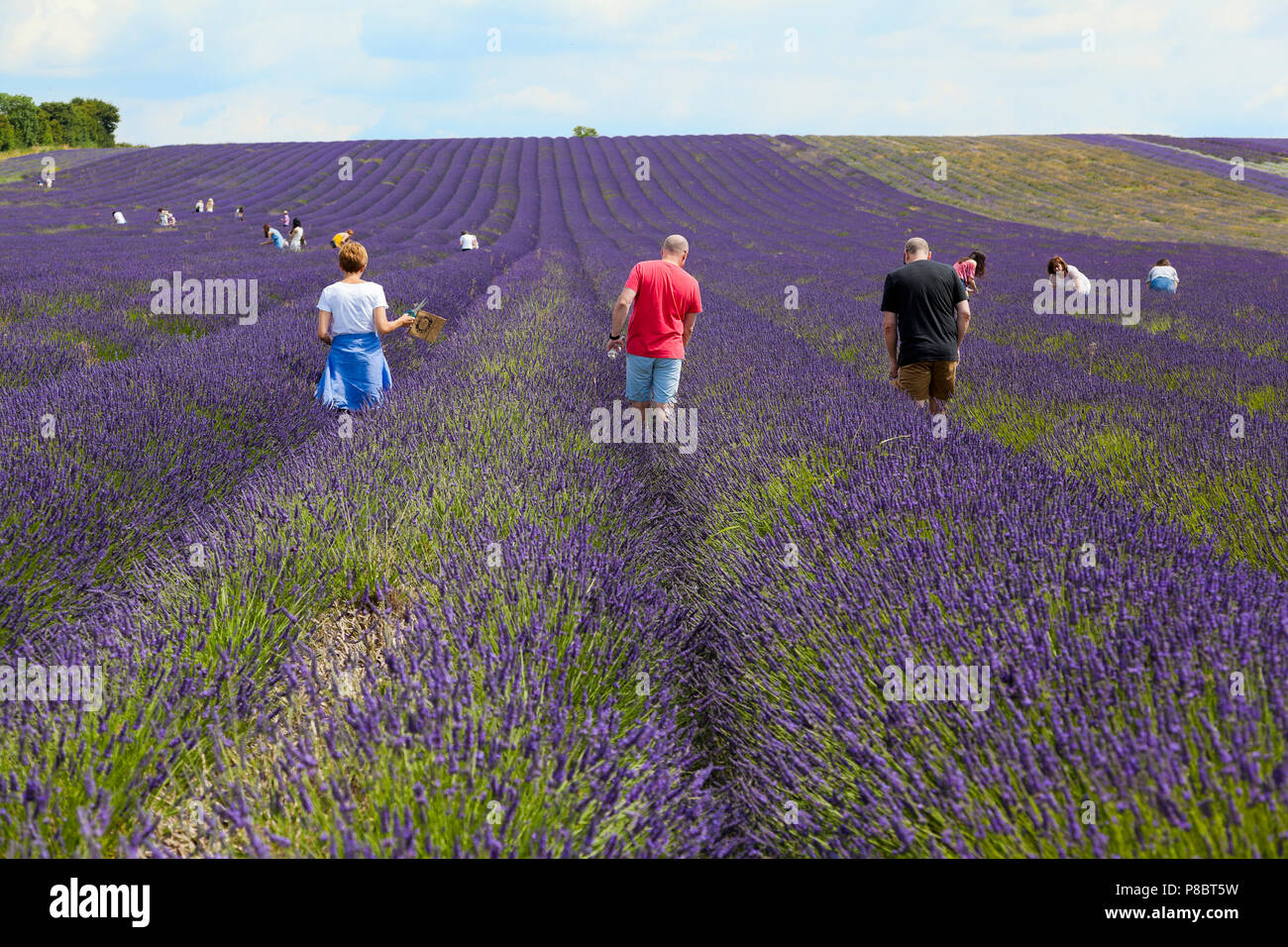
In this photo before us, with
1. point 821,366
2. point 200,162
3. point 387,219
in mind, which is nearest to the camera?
point 821,366

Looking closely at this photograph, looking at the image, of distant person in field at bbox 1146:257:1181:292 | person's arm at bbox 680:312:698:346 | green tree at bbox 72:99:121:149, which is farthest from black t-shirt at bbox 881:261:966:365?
green tree at bbox 72:99:121:149

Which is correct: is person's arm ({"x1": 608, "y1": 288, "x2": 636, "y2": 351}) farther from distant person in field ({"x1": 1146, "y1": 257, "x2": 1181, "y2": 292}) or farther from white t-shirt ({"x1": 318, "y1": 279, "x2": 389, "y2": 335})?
distant person in field ({"x1": 1146, "y1": 257, "x2": 1181, "y2": 292})

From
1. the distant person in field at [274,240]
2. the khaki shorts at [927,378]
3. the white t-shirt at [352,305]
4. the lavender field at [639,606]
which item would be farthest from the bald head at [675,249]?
the distant person in field at [274,240]

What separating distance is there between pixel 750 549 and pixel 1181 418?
2.64m

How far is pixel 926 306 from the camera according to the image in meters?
4.09

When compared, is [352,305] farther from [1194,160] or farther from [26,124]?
[26,124]

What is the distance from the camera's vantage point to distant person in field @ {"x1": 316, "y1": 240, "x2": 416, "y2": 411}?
163 inches

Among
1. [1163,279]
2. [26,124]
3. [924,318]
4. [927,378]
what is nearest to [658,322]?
[924,318]

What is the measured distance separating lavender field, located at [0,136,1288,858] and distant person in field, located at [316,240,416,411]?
0.70ft

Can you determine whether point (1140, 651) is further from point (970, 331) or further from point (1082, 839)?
point (970, 331)

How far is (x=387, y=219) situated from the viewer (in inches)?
958

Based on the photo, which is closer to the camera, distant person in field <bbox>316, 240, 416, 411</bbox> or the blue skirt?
distant person in field <bbox>316, 240, 416, 411</bbox>

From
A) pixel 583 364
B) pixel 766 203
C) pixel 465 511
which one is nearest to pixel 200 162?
pixel 766 203
